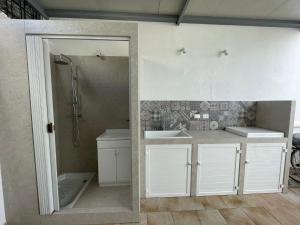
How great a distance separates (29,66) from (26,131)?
63 cm

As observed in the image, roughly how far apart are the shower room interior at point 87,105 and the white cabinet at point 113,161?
15 mm

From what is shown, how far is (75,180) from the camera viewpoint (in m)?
2.66

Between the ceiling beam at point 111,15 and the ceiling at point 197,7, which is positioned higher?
the ceiling at point 197,7

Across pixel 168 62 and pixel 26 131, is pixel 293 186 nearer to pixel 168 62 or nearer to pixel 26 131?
pixel 168 62

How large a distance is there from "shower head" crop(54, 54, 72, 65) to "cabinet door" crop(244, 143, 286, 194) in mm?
3016

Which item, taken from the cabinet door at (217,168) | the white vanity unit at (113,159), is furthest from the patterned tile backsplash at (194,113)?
the cabinet door at (217,168)

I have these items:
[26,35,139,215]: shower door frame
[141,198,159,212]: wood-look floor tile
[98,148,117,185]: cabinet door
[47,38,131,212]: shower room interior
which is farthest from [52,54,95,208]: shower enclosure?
[141,198,159,212]: wood-look floor tile

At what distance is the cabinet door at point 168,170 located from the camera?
2102 mm

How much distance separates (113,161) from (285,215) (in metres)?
2.26

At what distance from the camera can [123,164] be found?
2350 millimetres

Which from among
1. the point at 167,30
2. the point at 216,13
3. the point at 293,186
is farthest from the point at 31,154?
Result: the point at 293,186

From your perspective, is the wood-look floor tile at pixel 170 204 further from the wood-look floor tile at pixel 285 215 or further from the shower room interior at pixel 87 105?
the wood-look floor tile at pixel 285 215

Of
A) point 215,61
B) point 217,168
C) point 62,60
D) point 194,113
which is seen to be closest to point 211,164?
point 217,168

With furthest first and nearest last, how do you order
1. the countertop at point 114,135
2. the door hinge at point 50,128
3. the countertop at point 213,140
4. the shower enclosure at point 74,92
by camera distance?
the shower enclosure at point 74,92, the countertop at point 114,135, the countertop at point 213,140, the door hinge at point 50,128
